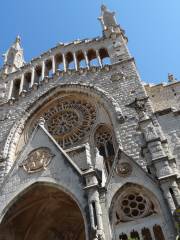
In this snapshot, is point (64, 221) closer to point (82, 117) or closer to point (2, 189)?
point (2, 189)

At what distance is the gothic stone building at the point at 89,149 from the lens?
8.99 metres

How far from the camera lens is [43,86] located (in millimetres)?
17125

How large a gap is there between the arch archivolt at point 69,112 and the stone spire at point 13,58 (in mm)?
4949

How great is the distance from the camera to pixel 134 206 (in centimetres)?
922

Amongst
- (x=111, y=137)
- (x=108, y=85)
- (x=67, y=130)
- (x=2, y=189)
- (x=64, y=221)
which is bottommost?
(x=64, y=221)

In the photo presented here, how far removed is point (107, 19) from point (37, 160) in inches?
484

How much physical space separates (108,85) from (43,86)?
4.12m

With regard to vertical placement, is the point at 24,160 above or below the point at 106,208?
above

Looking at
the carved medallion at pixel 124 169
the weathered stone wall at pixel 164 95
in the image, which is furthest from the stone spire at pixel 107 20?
the carved medallion at pixel 124 169

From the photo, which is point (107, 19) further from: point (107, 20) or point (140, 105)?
point (140, 105)

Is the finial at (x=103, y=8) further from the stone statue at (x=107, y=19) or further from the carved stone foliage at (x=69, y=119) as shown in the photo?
the carved stone foliage at (x=69, y=119)

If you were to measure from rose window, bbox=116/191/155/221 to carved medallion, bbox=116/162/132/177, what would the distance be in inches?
25.5

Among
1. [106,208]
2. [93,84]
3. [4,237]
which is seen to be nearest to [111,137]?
[93,84]

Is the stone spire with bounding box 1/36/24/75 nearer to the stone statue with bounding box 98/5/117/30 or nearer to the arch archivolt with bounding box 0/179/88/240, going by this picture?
the stone statue with bounding box 98/5/117/30
